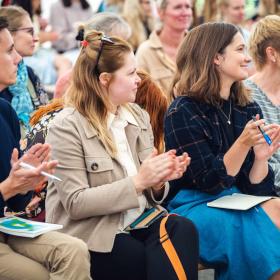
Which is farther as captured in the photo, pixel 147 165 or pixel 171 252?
pixel 171 252

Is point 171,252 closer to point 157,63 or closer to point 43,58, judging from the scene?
point 157,63

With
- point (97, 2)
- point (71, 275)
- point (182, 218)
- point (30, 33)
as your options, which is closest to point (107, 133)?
point (182, 218)

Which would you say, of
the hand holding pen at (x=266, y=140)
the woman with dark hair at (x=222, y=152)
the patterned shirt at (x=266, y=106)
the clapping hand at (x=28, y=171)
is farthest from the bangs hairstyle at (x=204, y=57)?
Result: the clapping hand at (x=28, y=171)

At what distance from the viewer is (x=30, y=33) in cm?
596

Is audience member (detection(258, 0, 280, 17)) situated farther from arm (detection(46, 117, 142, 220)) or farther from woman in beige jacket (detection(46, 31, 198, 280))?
arm (detection(46, 117, 142, 220))

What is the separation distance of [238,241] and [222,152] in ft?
1.68

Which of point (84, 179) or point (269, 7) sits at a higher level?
point (84, 179)

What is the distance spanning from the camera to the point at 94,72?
4.22 metres

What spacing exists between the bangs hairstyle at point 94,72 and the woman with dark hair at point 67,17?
15.1 feet

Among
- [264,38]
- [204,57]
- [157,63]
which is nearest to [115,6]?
[157,63]

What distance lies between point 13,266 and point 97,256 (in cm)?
53

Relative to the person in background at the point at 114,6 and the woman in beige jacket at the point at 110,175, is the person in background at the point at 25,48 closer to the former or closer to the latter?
the woman in beige jacket at the point at 110,175

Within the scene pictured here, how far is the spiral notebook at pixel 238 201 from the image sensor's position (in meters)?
4.33

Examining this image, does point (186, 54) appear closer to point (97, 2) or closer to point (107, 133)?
point (107, 133)
